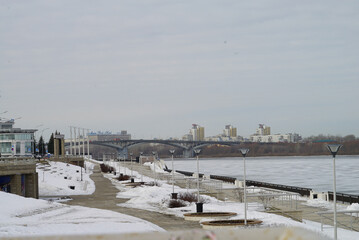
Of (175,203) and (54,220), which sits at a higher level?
(54,220)

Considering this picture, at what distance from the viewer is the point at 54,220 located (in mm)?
23766

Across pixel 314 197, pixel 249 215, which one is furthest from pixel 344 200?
pixel 249 215

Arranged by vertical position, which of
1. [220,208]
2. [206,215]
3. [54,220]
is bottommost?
[220,208]

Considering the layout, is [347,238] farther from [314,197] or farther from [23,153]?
[23,153]

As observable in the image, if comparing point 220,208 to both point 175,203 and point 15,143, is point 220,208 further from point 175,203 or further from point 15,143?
point 15,143

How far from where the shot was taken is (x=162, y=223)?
2503cm

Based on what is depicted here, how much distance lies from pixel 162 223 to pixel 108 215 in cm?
262

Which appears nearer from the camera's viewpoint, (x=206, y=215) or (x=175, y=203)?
(x=206, y=215)

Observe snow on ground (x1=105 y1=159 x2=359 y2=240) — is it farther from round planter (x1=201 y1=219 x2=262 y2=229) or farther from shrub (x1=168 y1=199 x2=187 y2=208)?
round planter (x1=201 y1=219 x2=262 y2=229)

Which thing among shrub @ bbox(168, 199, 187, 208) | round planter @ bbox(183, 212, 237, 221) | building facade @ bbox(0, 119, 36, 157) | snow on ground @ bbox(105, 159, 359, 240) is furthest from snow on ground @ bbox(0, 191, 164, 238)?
building facade @ bbox(0, 119, 36, 157)

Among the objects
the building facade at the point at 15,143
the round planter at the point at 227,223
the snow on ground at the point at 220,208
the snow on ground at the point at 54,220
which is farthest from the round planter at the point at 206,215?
the building facade at the point at 15,143

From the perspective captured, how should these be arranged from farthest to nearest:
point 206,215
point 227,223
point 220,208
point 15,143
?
point 15,143 < point 220,208 < point 206,215 < point 227,223

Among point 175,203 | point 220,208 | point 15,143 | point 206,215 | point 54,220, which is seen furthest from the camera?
point 15,143

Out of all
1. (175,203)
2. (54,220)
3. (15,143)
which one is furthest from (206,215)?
(15,143)
